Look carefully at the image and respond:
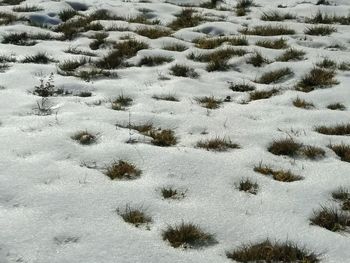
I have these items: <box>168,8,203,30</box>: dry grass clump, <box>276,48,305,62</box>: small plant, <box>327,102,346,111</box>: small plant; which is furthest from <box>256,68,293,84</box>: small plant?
<box>168,8,203,30</box>: dry grass clump

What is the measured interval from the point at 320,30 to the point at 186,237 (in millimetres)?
6593

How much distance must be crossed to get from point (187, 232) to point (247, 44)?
5.45m

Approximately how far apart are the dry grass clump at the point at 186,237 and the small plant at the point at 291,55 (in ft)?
15.6

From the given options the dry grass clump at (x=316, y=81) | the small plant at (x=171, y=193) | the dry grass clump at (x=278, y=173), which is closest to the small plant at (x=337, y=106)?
the dry grass clump at (x=316, y=81)

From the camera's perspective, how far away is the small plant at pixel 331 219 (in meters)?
3.79

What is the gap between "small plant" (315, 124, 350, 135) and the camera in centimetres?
543

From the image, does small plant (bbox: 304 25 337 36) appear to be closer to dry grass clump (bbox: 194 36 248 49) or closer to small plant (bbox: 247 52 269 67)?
dry grass clump (bbox: 194 36 248 49)

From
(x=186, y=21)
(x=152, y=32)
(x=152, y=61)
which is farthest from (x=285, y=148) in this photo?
(x=186, y=21)

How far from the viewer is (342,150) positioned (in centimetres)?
495

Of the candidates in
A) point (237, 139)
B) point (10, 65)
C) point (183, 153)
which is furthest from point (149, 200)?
point (10, 65)

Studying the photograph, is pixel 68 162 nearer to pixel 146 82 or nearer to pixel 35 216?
pixel 35 216

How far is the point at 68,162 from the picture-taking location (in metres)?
4.50

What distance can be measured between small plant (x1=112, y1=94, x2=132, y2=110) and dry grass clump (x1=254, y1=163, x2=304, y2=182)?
2083 mm

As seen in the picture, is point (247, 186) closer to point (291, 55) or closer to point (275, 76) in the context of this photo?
point (275, 76)
